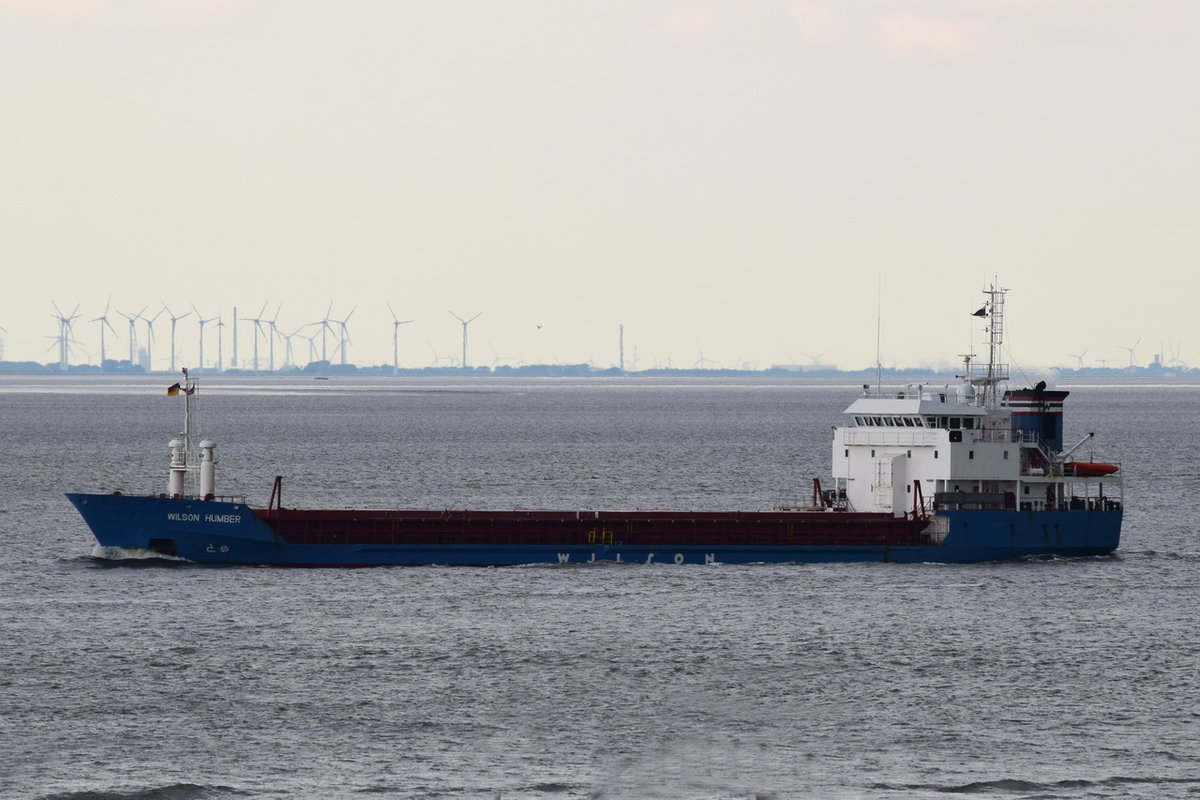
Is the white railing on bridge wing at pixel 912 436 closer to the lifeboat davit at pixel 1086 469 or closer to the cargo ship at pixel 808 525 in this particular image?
the cargo ship at pixel 808 525

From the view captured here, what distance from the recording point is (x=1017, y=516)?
216 ft

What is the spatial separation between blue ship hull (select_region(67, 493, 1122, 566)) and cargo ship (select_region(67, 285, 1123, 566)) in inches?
1.5

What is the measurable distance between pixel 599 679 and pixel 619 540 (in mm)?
20636

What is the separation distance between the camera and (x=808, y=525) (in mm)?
66188

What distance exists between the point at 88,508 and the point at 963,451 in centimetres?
3225

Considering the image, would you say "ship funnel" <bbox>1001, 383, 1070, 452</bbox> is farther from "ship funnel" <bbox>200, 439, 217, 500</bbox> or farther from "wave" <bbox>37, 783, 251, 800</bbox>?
"wave" <bbox>37, 783, 251, 800</bbox>

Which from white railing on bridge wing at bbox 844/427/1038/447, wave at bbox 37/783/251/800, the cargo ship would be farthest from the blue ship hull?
wave at bbox 37/783/251/800

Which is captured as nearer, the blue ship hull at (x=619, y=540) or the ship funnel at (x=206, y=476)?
the ship funnel at (x=206, y=476)

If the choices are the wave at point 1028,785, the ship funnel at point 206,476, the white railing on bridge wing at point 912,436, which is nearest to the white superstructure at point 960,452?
the white railing on bridge wing at point 912,436

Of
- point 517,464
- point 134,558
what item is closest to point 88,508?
point 134,558

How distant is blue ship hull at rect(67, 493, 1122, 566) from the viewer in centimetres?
6372

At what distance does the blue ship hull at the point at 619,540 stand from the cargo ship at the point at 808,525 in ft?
0.13

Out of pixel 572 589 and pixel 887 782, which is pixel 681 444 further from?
pixel 887 782

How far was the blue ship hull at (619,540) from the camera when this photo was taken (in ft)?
209
